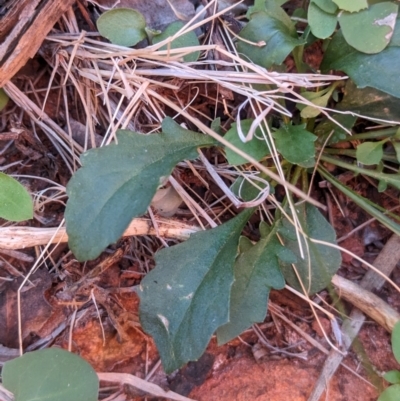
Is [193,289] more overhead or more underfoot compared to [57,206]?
more underfoot

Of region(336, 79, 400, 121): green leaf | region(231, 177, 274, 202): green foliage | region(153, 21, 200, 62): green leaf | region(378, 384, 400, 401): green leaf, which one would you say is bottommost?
region(378, 384, 400, 401): green leaf

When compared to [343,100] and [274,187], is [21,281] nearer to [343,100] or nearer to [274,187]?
[274,187]

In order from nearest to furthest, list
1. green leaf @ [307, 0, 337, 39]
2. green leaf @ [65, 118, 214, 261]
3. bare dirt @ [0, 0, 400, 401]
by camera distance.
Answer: green leaf @ [65, 118, 214, 261] < green leaf @ [307, 0, 337, 39] < bare dirt @ [0, 0, 400, 401]

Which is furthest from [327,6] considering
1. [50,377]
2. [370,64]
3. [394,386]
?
[50,377]

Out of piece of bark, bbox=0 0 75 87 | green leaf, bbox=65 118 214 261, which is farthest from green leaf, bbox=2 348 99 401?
piece of bark, bbox=0 0 75 87

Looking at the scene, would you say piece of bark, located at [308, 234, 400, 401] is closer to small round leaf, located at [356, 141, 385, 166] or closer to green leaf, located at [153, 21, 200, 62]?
small round leaf, located at [356, 141, 385, 166]

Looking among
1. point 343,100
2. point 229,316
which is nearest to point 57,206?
point 229,316
